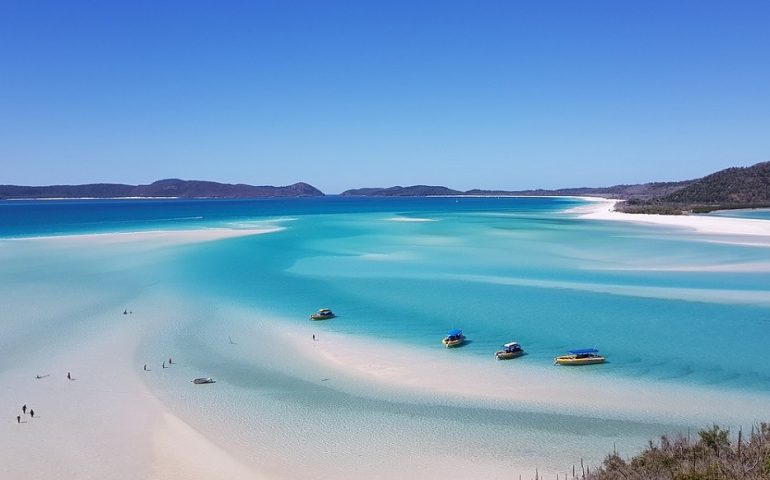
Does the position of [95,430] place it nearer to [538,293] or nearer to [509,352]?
[509,352]

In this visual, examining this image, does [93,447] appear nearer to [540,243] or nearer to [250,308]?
[250,308]

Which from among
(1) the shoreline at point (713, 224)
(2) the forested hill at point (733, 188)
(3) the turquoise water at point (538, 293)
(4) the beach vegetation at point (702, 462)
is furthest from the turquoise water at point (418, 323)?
(2) the forested hill at point (733, 188)

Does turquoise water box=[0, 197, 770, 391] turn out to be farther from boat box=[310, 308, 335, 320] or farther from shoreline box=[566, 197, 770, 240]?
shoreline box=[566, 197, 770, 240]

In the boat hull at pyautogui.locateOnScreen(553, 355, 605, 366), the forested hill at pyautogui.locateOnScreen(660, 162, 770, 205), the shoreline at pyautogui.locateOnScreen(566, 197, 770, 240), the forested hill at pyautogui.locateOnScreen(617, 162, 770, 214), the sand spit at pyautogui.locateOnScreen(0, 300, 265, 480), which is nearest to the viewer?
the sand spit at pyautogui.locateOnScreen(0, 300, 265, 480)

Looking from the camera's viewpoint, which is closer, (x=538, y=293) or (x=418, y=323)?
(x=418, y=323)

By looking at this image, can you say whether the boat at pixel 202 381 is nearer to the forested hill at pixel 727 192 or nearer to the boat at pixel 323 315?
the boat at pixel 323 315

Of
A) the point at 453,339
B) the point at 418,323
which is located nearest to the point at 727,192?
the point at 418,323

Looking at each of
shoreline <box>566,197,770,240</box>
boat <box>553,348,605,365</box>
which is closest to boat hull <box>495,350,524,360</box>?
boat <box>553,348,605,365</box>
